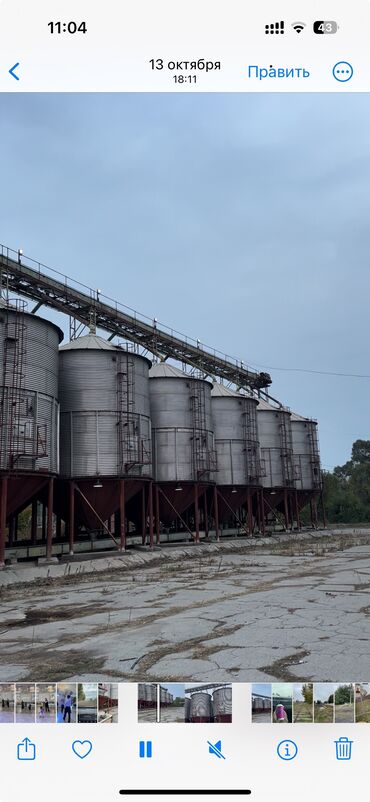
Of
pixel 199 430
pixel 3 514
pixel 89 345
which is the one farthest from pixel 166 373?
pixel 3 514

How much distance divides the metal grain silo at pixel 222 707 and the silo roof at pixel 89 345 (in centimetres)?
2431

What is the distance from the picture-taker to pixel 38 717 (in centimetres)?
230

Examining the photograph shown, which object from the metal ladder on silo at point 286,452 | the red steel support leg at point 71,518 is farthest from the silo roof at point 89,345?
the metal ladder on silo at point 286,452

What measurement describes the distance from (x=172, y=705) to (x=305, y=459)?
1988 inches

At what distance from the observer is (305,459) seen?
51406 mm

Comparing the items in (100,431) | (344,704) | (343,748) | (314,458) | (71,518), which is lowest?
(343,748)

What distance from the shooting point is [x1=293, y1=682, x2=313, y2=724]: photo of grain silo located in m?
2.30

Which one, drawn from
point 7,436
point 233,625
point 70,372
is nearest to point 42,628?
point 233,625
